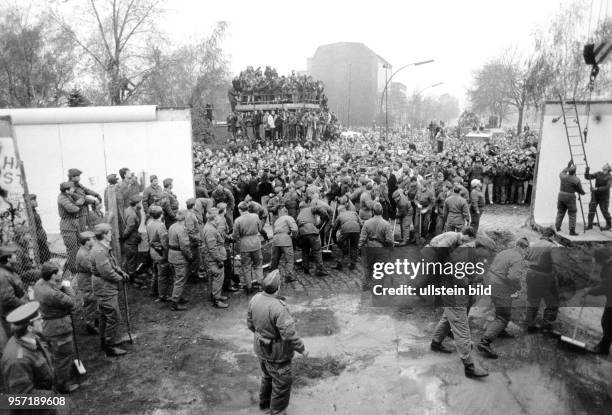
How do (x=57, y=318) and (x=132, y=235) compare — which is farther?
(x=132, y=235)

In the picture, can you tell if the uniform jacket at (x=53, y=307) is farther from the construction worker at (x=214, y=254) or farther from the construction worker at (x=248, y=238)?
the construction worker at (x=248, y=238)

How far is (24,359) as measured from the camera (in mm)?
4098

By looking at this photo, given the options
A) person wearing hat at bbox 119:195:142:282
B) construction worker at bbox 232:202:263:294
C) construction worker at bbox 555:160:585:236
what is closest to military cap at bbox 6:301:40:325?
construction worker at bbox 232:202:263:294

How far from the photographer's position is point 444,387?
5883mm

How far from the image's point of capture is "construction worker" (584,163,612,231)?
1165cm

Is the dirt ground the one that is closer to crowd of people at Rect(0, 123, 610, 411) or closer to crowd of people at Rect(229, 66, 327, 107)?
crowd of people at Rect(0, 123, 610, 411)

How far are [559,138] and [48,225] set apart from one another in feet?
46.4

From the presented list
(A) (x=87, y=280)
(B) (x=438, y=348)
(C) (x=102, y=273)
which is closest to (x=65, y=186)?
(A) (x=87, y=280)

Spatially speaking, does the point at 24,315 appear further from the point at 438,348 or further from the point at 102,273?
the point at 438,348

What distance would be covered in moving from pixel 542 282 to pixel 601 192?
6.33 metres

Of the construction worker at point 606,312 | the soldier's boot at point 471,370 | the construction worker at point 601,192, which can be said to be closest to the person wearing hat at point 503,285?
the soldier's boot at point 471,370

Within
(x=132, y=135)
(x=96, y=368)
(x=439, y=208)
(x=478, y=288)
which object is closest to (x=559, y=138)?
(x=439, y=208)

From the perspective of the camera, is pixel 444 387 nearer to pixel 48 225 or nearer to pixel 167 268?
pixel 167 268

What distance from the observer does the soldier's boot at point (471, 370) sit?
19.8ft
